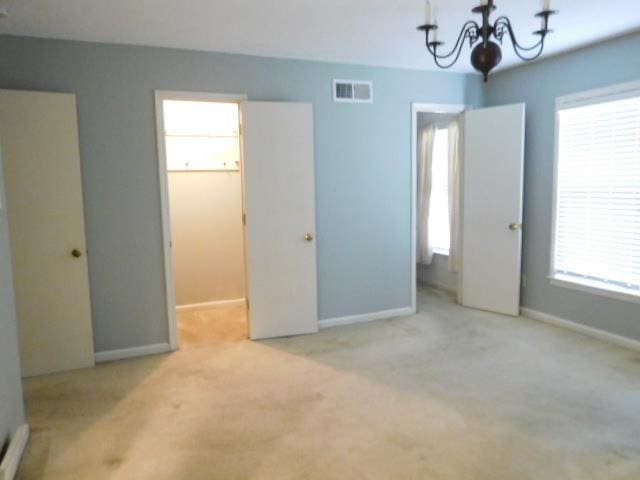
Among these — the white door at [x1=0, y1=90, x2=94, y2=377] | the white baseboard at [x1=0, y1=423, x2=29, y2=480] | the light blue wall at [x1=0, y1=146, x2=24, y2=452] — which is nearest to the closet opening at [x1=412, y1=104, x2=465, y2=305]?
the white door at [x1=0, y1=90, x2=94, y2=377]

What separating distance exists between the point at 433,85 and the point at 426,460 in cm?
352

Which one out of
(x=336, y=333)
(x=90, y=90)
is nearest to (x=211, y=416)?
(x=336, y=333)

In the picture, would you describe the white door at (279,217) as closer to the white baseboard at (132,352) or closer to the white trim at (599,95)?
the white baseboard at (132,352)

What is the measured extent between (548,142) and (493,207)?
758 millimetres

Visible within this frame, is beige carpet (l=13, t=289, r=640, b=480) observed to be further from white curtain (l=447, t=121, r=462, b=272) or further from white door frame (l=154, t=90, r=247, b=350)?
white curtain (l=447, t=121, r=462, b=272)

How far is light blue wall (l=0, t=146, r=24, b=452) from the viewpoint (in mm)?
2188

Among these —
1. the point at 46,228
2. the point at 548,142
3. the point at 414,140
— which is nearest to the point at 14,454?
the point at 46,228

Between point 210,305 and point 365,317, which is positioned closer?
point 365,317

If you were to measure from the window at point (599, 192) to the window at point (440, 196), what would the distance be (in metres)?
1.51

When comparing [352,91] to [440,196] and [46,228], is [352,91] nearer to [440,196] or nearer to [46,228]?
[440,196]

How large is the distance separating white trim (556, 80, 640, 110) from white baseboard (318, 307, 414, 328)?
2323 mm

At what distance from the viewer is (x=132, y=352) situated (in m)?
3.68

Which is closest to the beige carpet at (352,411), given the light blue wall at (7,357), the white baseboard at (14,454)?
the white baseboard at (14,454)

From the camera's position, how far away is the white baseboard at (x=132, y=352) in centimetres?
358
